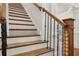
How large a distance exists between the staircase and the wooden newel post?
246mm

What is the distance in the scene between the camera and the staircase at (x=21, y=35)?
204 cm

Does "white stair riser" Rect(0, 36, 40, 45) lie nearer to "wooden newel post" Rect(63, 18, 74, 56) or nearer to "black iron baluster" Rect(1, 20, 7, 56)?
"black iron baluster" Rect(1, 20, 7, 56)


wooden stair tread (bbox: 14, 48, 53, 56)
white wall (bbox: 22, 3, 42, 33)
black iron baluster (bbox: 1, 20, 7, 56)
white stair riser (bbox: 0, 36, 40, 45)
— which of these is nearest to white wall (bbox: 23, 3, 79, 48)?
white wall (bbox: 22, 3, 42, 33)

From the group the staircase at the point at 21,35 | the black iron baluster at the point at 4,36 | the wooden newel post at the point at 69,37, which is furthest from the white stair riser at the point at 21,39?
the wooden newel post at the point at 69,37

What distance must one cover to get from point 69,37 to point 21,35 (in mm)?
642

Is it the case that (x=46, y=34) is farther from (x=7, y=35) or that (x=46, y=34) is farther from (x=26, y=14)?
(x=7, y=35)

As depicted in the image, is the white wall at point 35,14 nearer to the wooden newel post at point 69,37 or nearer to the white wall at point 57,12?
the white wall at point 57,12

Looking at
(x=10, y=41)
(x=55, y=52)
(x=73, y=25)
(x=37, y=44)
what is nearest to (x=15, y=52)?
(x=10, y=41)

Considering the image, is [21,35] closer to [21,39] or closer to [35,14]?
[21,39]

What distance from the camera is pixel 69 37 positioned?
2072 millimetres

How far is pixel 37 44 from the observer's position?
2.26 metres

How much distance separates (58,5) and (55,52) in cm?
64

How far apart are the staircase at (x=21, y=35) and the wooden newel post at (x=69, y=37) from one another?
25 centimetres

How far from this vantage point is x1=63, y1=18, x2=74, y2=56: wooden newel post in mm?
2037
